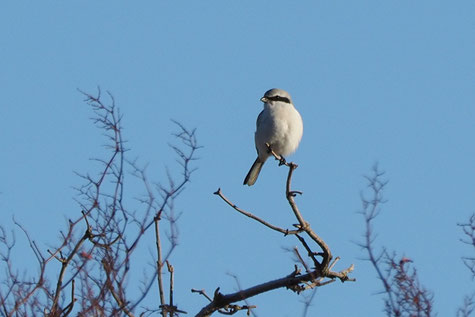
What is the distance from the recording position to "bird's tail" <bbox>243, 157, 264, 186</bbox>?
410 inches

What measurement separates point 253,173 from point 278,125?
92 cm

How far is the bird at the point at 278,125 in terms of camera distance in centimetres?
971

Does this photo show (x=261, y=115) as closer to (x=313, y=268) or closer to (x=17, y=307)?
(x=313, y=268)

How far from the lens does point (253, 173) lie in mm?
10438

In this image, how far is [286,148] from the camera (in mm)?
9867

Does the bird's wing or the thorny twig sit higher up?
the bird's wing

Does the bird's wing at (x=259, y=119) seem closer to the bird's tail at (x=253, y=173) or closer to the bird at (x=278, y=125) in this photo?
the bird at (x=278, y=125)

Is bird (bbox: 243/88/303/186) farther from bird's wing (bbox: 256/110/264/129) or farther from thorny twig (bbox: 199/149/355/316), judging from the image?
thorny twig (bbox: 199/149/355/316)

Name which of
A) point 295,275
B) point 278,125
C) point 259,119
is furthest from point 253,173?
point 295,275

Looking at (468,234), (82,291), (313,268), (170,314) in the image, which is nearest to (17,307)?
A: (82,291)

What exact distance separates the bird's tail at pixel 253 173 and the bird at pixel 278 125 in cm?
26

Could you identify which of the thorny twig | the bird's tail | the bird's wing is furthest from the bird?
the thorny twig

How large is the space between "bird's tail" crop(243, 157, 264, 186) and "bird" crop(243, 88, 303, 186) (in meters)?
0.26

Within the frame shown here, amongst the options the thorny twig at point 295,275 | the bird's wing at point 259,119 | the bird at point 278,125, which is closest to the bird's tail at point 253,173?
the bird at point 278,125
